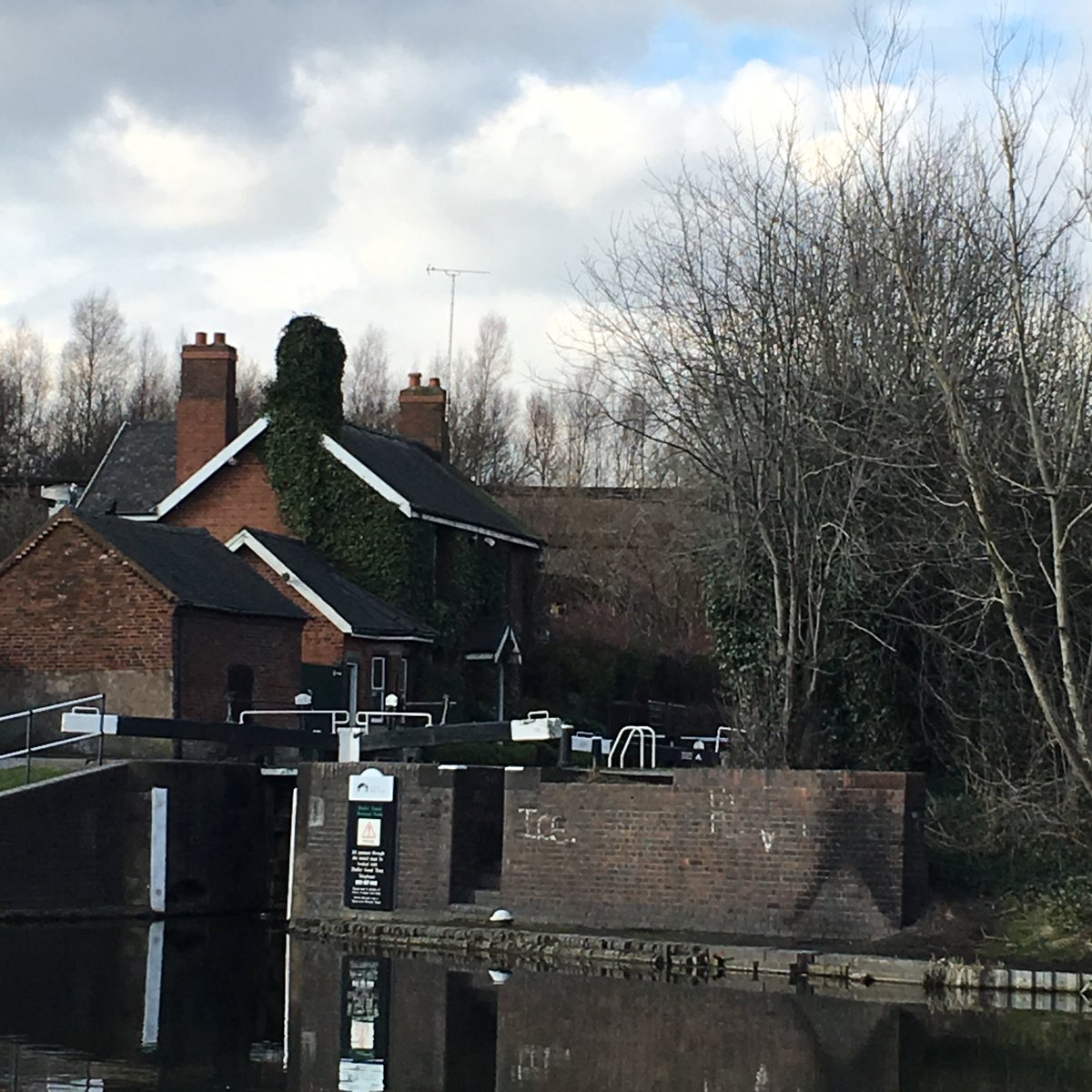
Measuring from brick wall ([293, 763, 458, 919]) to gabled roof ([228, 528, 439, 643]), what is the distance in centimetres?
1248

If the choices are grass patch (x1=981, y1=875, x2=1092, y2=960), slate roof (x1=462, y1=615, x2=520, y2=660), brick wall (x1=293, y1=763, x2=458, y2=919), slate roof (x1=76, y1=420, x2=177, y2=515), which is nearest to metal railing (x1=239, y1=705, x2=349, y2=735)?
brick wall (x1=293, y1=763, x2=458, y2=919)

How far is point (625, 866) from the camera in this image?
74.8ft

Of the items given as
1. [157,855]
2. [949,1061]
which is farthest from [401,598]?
[949,1061]

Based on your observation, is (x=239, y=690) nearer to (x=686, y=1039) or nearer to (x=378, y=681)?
(x=378, y=681)

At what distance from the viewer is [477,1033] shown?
636 inches

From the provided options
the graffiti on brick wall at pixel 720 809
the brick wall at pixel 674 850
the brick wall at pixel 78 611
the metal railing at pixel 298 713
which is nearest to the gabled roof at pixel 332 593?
the metal railing at pixel 298 713

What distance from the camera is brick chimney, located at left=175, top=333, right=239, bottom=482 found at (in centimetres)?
4391

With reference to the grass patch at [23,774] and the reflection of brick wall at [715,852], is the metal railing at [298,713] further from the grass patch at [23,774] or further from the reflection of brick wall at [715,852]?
the reflection of brick wall at [715,852]

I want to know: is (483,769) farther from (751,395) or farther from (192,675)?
(192,675)

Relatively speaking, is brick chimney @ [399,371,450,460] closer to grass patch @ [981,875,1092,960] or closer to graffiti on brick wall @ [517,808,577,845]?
graffiti on brick wall @ [517,808,577,845]

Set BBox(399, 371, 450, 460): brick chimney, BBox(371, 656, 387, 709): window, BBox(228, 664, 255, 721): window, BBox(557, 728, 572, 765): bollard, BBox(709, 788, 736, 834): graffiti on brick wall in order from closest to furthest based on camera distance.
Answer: BBox(709, 788, 736, 834): graffiti on brick wall, BBox(557, 728, 572, 765): bollard, BBox(228, 664, 255, 721): window, BBox(371, 656, 387, 709): window, BBox(399, 371, 450, 460): brick chimney

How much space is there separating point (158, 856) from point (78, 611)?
623cm

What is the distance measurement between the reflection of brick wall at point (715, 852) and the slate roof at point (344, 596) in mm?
15194

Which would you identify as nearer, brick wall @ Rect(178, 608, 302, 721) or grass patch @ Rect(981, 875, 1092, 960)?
grass patch @ Rect(981, 875, 1092, 960)
